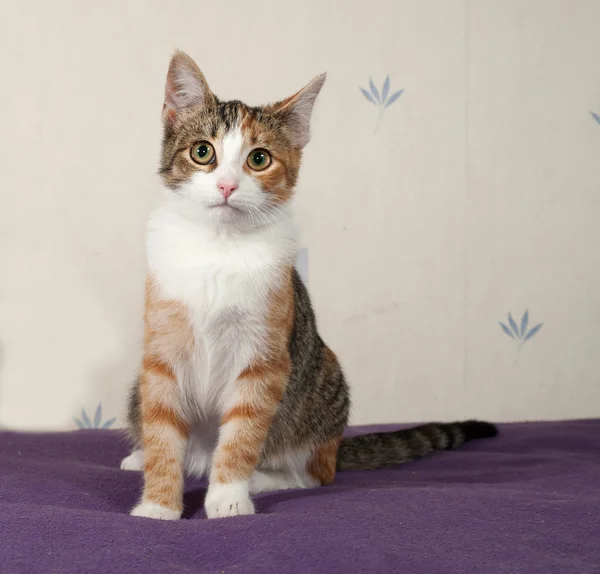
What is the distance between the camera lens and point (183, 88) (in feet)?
5.18

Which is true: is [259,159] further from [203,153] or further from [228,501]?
[228,501]

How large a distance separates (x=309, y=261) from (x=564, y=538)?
1555 millimetres

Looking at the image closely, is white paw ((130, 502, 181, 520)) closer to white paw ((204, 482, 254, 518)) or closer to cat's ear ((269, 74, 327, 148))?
white paw ((204, 482, 254, 518))

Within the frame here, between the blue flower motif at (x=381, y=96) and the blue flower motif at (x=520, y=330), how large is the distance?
35.8 inches

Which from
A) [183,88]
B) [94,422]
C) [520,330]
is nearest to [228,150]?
[183,88]

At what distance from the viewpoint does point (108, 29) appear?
8.12 ft

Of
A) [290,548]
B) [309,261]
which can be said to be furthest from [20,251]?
[290,548]

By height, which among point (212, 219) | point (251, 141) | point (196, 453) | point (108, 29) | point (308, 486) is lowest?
point (308, 486)

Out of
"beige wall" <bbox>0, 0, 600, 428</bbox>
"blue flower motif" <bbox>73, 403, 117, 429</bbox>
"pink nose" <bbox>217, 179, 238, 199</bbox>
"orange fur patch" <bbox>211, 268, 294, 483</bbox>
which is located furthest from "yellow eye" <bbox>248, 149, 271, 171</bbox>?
"blue flower motif" <bbox>73, 403, 117, 429</bbox>

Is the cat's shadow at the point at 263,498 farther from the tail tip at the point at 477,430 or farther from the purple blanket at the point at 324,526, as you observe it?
the tail tip at the point at 477,430

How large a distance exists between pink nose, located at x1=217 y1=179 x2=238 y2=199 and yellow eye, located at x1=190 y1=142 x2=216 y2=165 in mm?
101

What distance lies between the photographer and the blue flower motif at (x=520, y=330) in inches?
110

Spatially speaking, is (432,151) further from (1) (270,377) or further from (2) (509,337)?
(1) (270,377)

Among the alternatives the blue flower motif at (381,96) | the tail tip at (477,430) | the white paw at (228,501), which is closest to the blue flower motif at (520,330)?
the tail tip at (477,430)
